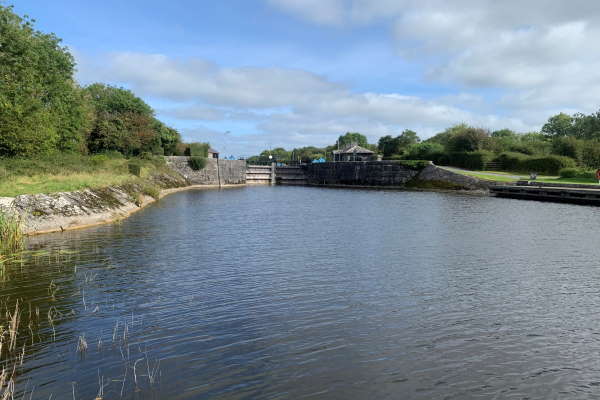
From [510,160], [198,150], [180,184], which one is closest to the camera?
[510,160]

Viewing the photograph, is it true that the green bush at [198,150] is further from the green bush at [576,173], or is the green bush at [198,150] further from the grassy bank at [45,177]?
the green bush at [576,173]

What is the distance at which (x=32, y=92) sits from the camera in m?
41.8

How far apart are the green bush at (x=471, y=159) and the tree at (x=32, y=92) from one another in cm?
6979

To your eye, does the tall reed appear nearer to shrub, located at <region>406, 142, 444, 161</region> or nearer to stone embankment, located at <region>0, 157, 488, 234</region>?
stone embankment, located at <region>0, 157, 488, 234</region>

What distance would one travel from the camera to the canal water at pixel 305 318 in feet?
28.1

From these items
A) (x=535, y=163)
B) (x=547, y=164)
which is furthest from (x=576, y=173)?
(x=535, y=163)

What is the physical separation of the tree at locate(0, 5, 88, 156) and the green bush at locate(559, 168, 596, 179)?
69.1 metres

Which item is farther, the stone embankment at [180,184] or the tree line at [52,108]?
the tree line at [52,108]

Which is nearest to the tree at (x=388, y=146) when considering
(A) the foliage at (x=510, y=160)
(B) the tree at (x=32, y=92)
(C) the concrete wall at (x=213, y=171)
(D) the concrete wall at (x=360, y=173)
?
(D) the concrete wall at (x=360, y=173)

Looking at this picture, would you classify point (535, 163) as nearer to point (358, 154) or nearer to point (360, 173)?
point (360, 173)

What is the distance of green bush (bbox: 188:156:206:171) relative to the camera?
8843 centimetres

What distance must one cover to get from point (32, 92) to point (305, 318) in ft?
139

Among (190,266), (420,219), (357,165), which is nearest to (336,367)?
(190,266)

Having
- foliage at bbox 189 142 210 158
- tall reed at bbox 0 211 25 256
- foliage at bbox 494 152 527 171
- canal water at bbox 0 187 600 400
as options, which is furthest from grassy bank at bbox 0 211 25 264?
foliage at bbox 494 152 527 171
